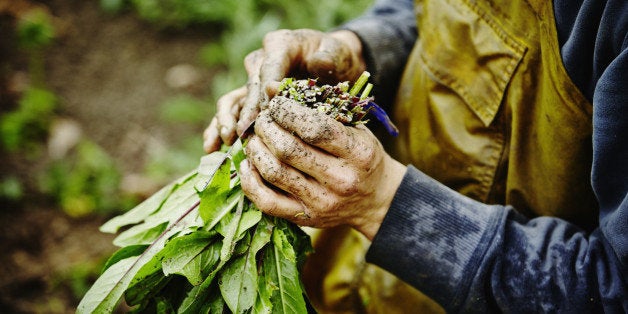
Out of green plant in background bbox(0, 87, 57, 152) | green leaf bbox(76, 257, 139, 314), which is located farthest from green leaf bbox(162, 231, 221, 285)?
green plant in background bbox(0, 87, 57, 152)

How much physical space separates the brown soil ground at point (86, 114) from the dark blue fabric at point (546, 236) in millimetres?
2157

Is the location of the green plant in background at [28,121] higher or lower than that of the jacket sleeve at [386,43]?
lower

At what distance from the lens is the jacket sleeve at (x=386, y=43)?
5.95 ft

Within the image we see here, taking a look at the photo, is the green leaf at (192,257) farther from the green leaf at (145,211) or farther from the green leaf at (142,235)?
the green leaf at (145,211)

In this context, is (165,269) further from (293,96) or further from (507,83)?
(507,83)

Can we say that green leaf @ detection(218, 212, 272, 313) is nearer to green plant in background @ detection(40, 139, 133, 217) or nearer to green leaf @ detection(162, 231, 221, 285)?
green leaf @ detection(162, 231, 221, 285)

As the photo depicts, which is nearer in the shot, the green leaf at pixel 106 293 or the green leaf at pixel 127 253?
the green leaf at pixel 106 293

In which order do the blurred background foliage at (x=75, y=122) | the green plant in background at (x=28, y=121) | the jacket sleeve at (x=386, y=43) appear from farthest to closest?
the green plant in background at (x=28, y=121) < the blurred background foliage at (x=75, y=122) < the jacket sleeve at (x=386, y=43)

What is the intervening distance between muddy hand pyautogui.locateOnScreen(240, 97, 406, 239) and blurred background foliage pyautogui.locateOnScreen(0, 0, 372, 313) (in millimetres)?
1961

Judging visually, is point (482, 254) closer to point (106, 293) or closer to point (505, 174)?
point (505, 174)

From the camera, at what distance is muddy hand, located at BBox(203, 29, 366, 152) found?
1429mm

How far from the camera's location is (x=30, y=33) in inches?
155

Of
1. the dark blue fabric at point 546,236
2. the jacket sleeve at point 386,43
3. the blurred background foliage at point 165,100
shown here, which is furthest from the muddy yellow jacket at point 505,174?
the blurred background foliage at point 165,100

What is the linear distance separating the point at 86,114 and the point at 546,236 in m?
3.35
